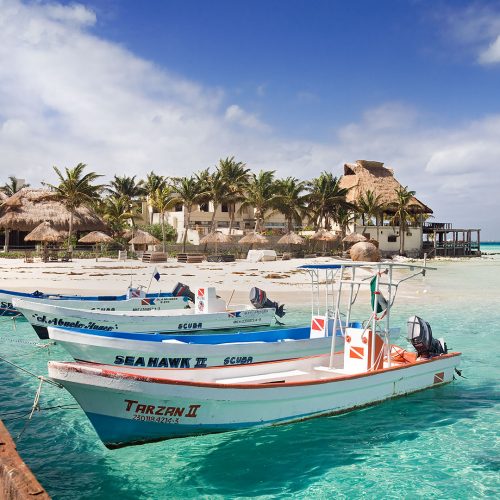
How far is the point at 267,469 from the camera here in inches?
299

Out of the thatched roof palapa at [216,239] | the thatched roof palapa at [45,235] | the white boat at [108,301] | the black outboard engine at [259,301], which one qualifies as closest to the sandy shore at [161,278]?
the white boat at [108,301]

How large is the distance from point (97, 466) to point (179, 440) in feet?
4.63

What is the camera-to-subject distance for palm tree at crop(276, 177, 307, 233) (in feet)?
202

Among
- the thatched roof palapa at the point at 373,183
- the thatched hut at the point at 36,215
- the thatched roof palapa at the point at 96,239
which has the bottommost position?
the thatched roof palapa at the point at 96,239

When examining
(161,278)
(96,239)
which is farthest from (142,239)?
(161,278)

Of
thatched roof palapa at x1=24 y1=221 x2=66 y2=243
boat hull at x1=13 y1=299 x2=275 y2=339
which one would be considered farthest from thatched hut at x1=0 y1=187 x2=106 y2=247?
boat hull at x1=13 y1=299 x2=275 y2=339

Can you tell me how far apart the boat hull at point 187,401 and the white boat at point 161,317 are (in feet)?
21.0

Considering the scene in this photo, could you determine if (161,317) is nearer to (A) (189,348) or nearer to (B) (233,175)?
(A) (189,348)

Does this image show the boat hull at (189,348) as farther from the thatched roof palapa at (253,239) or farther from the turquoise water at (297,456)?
the thatched roof palapa at (253,239)

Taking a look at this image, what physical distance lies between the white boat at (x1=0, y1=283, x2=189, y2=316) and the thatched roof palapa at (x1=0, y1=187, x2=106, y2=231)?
3597 centimetres

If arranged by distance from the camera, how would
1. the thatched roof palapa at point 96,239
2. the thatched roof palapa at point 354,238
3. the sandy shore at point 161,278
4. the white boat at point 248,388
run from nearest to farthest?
the white boat at point 248,388, the sandy shore at point 161,278, the thatched roof palapa at point 96,239, the thatched roof palapa at point 354,238

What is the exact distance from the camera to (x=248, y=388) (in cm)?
812

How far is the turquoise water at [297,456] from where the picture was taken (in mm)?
7066

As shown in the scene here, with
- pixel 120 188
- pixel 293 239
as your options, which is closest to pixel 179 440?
pixel 293 239
